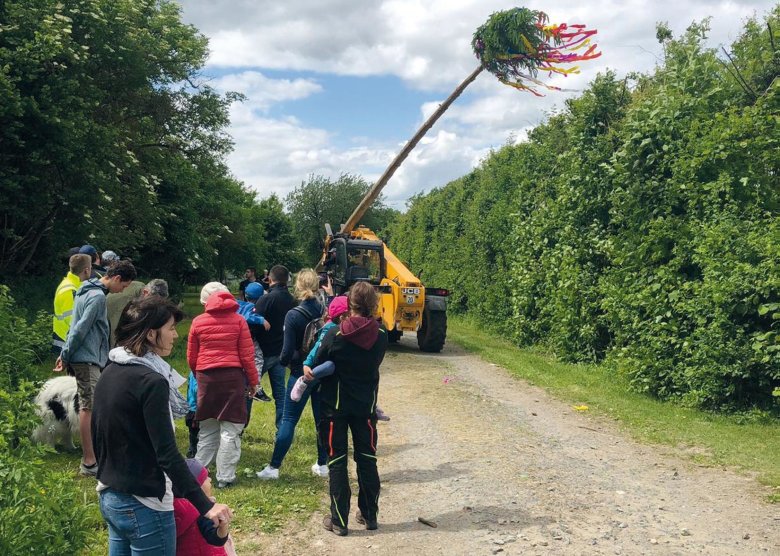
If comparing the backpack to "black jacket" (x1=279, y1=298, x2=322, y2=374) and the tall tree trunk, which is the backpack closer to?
"black jacket" (x1=279, y1=298, x2=322, y2=374)

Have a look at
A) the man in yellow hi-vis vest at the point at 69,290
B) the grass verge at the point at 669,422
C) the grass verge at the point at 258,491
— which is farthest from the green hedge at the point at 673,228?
the man in yellow hi-vis vest at the point at 69,290

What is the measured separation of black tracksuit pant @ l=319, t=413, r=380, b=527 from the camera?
5285mm

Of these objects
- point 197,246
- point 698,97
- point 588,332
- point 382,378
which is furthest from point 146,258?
point 698,97

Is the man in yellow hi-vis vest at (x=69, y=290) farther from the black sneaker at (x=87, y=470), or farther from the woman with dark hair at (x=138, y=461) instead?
the woman with dark hair at (x=138, y=461)

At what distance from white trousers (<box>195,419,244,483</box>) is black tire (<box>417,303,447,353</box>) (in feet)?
32.0

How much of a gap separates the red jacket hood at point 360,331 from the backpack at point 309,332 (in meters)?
0.95

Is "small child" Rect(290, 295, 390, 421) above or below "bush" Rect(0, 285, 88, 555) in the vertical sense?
above

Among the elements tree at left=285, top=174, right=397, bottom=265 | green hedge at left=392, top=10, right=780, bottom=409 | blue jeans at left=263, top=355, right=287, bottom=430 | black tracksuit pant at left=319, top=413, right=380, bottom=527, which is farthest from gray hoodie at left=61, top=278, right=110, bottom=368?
tree at left=285, top=174, right=397, bottom=265

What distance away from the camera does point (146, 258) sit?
2525cm

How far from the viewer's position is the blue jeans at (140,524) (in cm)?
288

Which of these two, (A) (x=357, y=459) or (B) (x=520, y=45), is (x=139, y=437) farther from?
(B) (x=520, y=45)

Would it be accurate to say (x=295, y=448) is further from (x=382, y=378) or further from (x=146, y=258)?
(x=146, y=258)

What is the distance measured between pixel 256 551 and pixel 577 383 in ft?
24.4

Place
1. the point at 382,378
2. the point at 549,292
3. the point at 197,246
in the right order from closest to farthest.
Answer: the point at 382,378 → the point at 549,292 → the point at 197,246
